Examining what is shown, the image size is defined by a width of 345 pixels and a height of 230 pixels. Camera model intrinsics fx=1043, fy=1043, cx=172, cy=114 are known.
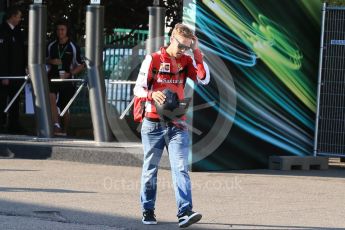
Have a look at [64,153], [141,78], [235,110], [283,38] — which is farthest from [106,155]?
[141,78]

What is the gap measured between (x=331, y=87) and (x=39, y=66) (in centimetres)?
443

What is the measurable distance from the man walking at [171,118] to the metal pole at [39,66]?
6556 millimetres

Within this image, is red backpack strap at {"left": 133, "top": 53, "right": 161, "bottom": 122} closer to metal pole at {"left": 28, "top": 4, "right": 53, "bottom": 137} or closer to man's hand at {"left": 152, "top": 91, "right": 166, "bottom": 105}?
man's hand at {"left": 152, "top": 91, "right": 166, "bottom": 105}

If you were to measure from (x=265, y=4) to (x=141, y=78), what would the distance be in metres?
5.30

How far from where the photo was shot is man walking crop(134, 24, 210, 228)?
30.9 ft

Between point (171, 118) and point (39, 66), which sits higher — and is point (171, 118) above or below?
below

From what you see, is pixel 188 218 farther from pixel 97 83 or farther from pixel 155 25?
pixel 97 83

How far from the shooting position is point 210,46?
1388 centimetres

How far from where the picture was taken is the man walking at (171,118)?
30.9 ft

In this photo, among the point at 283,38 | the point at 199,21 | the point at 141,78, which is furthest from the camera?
the point at 283,38

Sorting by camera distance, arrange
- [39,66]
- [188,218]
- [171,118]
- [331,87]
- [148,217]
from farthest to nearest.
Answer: [39,66], [331,87], [148,217], [171,118], [188,218]

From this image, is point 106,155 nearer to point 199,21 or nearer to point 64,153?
point 64,153

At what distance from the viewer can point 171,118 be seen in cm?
950

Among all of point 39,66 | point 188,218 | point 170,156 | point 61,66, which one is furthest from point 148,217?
point 61,66
